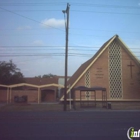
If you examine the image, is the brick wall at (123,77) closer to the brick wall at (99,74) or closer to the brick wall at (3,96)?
the brick wall at (99,74)

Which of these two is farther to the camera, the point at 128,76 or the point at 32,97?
the point at 32,97

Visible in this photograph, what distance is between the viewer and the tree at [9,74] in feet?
156

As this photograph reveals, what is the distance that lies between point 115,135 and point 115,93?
25.5 meters

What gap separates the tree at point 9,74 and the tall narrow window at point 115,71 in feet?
79.5

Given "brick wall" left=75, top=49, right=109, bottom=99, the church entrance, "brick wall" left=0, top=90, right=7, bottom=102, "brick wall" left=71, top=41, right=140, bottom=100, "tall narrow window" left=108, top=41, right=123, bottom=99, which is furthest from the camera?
the church entrance

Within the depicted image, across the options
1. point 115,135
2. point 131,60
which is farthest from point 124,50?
point 115,135

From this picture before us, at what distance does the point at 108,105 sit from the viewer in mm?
26016

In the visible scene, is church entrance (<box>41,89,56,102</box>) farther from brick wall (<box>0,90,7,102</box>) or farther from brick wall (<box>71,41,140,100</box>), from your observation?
brick wall (<box>71,41,140,100</box>)

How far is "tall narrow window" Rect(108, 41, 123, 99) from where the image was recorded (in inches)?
1323

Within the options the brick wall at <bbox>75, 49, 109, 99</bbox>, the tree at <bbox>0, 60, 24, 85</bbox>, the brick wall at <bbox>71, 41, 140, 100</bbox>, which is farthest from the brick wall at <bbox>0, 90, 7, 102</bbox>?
the brick wall at <bbox>75, 49, 109, 99</bbox>

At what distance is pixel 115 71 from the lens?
34312 mm

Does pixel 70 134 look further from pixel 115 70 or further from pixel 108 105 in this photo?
pixel 115 70

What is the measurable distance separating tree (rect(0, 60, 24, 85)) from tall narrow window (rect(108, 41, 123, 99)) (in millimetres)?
24227

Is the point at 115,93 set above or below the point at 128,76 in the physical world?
below
